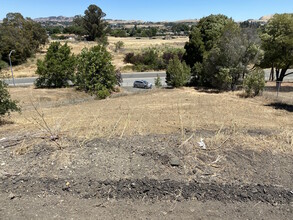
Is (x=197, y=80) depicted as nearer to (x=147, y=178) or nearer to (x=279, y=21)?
(x=279, y=21)

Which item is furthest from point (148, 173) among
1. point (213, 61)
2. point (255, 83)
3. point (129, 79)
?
point (129, 79)

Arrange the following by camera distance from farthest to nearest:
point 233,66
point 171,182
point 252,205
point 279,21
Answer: point 279,21, point 233,66, point 171,182, point 252,205

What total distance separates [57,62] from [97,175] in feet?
92.5

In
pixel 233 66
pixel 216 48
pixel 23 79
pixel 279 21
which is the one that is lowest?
pixel 23 79

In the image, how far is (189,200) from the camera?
6.02 metres

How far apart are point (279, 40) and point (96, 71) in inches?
721

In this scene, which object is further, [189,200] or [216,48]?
[216,48]

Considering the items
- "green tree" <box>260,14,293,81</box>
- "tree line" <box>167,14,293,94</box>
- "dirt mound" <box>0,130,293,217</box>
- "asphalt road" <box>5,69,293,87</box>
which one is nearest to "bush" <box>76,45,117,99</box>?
"tree line" <box>167,14,293,94</box>

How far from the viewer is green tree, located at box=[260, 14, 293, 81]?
25.5 metres

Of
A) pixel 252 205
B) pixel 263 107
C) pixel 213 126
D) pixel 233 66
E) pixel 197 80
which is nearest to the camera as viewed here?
pixel 252 205

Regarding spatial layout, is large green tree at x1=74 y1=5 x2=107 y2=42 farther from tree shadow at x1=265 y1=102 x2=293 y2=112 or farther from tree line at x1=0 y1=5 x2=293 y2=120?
tree shadow at x1=265 y1=102 x2=293 y2=112

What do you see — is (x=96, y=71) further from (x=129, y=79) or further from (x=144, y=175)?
(x=144, y=175)

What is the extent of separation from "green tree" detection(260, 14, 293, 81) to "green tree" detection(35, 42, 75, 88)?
22.2 m

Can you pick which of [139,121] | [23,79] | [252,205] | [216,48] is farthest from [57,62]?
[252,205]
